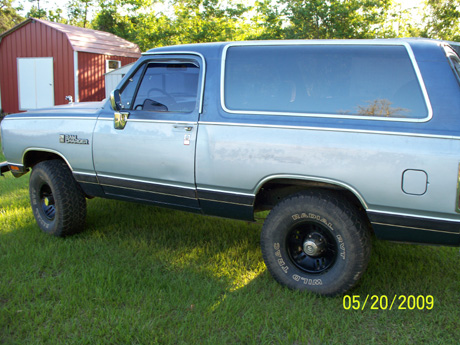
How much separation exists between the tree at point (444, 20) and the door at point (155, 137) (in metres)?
20.0

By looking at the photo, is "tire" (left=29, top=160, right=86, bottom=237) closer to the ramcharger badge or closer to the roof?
the ramcharger badge

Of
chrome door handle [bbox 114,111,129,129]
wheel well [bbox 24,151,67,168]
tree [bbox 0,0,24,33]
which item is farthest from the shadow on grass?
tree [bbox 0,0,24,33]

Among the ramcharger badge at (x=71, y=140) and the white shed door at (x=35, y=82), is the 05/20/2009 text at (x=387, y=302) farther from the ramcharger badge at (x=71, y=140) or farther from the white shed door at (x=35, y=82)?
the white shed door at (x=35, y=82)

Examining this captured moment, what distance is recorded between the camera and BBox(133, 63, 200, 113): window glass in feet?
12.8

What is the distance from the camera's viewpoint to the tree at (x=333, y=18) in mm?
19406

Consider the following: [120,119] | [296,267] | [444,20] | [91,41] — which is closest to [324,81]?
[296,267]

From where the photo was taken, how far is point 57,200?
443cm

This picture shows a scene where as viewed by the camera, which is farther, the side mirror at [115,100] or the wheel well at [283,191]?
the side mirror at [115,100]

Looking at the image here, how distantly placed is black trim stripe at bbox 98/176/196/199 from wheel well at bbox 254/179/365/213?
1.93ft

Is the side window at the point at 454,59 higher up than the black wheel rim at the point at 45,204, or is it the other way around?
the side window at the point at 454,59

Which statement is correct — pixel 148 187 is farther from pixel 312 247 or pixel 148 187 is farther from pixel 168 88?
pixel 312 247

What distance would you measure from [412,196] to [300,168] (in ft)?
2.56

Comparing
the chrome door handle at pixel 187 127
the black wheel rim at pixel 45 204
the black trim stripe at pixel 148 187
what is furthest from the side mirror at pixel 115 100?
the black wheel rim at pixel 45 204

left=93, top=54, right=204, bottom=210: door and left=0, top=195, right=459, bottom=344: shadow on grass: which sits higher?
left=93, top=54, right=204, bottom=210: door
